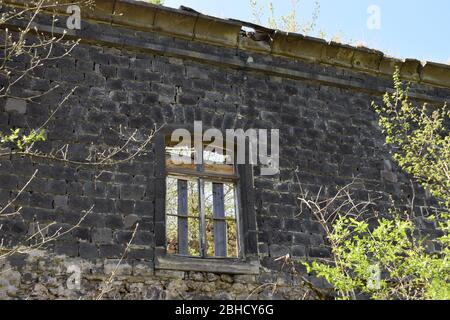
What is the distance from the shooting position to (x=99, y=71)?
8.01 metres

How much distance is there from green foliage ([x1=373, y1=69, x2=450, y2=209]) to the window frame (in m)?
1.90

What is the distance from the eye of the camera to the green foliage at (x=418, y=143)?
7957 millimetres

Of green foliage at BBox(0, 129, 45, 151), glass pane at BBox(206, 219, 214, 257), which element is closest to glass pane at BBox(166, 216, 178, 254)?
glass pane at BBox(206, 219, 214, 257)

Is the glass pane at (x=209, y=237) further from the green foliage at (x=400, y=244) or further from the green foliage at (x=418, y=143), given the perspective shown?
the green foliage at (x=418, y=143)

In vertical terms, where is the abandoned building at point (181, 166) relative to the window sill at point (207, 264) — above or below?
above

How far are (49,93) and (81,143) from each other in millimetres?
726

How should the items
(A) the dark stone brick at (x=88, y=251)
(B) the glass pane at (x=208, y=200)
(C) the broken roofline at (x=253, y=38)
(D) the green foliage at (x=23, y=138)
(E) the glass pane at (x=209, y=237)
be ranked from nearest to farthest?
(D) the green foliage at (x=23, y=138), (A) the dark stone brick at (x=88, y=251), (E) the glass pane at (x=209, y=237), (B) the glass pane at (x=208, y=200), (C) the broken roofline at (x=253, y=38)

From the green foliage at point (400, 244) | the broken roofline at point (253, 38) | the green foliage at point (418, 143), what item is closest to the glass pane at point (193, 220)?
the green foliage at point (400, 244)

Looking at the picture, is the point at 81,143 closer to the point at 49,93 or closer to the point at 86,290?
the point at 49,93

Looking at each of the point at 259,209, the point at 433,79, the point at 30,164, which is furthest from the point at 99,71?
the point at 433,79

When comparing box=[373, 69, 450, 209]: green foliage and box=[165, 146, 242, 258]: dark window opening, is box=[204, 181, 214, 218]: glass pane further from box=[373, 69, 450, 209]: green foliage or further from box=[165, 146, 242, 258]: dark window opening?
box=[373, 69, 450, 209]: green foliage

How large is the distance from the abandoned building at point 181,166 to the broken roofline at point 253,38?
0.06ft

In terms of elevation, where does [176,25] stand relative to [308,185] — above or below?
above

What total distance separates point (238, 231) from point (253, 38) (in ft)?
9.01
